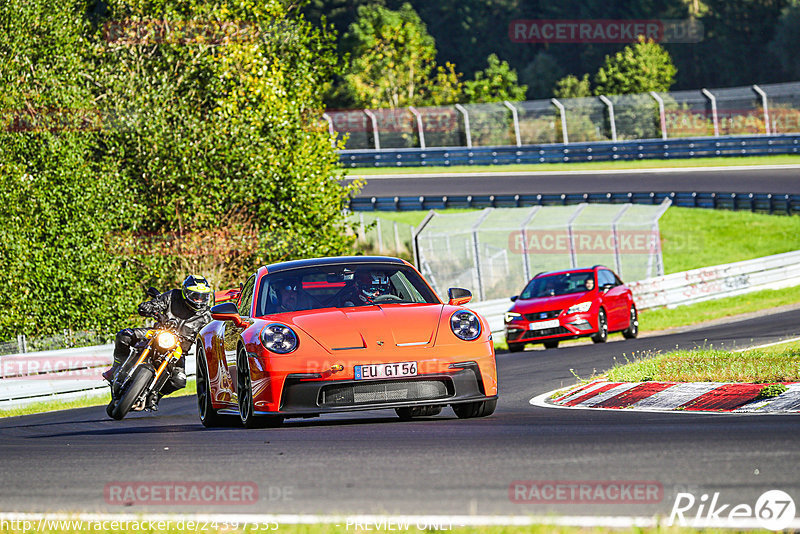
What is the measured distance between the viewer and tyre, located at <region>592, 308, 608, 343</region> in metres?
22.1

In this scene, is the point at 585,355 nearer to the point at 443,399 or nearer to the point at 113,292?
the point at 443,399

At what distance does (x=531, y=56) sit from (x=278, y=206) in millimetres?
69836

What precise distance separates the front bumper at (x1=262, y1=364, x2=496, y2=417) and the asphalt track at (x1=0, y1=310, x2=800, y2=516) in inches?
7.5

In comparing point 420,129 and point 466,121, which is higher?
point 466,121

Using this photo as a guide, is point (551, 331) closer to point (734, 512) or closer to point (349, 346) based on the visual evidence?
point (349, 346)

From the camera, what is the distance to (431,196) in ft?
141

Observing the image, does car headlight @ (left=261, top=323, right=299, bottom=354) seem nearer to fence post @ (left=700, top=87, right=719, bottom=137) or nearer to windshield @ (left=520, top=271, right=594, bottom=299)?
windshield @ (left=520, top=271, right=594, bottom=299)

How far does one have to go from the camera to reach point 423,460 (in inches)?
275

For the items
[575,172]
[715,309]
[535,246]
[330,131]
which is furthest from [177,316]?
[575,172]

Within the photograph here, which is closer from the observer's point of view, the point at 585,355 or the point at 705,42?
the point at 585,355

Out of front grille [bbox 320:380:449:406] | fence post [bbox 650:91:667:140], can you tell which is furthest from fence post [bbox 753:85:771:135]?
front grille [bbox 320:380:449:406]

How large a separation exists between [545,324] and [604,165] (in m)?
28.8

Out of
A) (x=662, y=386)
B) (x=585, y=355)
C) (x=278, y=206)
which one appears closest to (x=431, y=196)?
(x=278, y=206)

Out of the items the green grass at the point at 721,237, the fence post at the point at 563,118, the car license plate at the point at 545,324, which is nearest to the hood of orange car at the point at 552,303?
the car license plate at the point at 545,324
